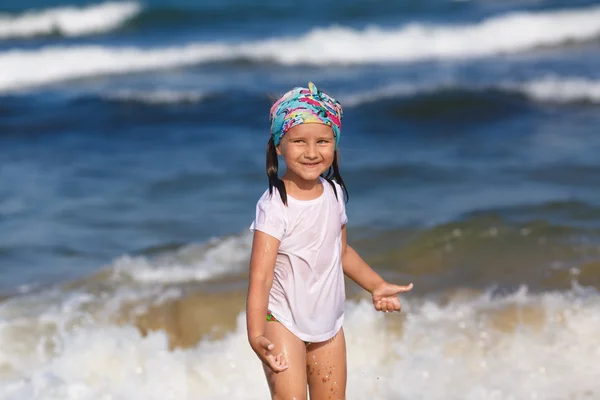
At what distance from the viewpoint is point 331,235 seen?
10.4 ft

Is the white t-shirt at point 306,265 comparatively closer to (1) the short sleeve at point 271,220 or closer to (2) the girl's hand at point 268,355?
(1) the short sleeve at point 271,220

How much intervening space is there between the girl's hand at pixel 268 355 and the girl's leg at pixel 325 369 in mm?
350

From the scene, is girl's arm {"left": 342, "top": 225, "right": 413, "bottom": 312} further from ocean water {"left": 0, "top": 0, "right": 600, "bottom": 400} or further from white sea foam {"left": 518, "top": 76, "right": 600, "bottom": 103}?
white sea foam {"left": 518, "top": 76, "right": 600, "bottom": 103}

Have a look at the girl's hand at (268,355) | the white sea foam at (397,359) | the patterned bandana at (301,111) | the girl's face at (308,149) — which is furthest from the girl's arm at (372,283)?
the white sea foam at (397,359)

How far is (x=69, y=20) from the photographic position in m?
21.6

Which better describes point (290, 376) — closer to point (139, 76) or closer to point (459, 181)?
point (459, 181)

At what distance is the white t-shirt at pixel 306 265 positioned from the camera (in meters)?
3.08

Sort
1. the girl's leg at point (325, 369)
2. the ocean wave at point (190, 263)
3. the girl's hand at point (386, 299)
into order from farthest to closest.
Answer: the ocean wave at point (190, 263) < the girl's hand at point (386, 299) < the girl's leg at point (325, 369)

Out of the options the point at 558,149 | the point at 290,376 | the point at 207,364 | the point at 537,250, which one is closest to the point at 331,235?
the point at 290,376

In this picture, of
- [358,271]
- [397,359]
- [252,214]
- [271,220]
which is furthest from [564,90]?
[271,220]

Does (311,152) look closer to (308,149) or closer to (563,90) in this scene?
(308,149)

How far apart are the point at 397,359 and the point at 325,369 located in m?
A: 1.38

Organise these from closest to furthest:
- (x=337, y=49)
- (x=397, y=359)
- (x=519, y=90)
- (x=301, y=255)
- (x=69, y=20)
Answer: (x=301, y=255) → (x=397, y=359) → (x=519, y=90) → (x=337, y=49) → (x=69, y=20)

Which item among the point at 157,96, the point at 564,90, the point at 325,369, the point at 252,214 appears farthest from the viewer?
the point at 157,96
